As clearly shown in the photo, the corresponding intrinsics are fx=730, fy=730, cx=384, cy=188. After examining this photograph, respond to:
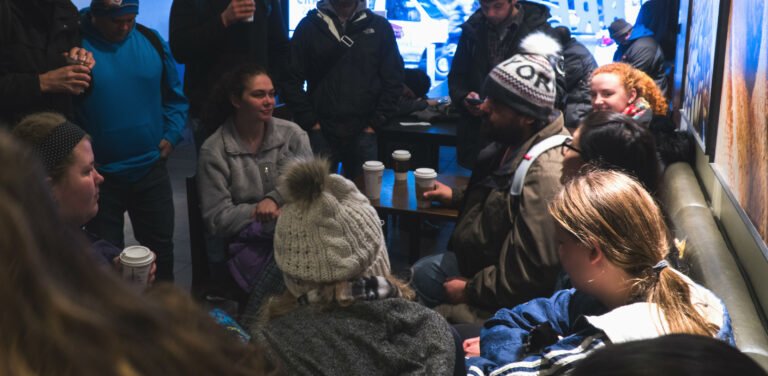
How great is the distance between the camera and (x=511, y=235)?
282 cm

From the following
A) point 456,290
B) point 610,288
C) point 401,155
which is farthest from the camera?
point 401,155

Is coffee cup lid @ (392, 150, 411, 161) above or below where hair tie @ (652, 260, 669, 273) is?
below

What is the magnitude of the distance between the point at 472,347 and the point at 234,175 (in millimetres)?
1724

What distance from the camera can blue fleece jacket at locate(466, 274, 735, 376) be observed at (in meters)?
1.73

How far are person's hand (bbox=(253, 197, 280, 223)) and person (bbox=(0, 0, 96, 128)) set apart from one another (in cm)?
100

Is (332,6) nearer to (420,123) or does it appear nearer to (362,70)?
(362,70)

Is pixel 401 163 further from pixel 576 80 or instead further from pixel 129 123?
pixel 576 80

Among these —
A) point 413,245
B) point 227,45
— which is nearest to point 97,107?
point 227,45

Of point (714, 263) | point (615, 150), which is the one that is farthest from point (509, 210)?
point (714, 263)

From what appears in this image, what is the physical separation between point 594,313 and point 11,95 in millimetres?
2704

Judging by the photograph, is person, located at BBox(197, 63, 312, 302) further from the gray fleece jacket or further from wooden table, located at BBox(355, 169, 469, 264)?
wooden table, located at BBox(355, 169, 469, 264)

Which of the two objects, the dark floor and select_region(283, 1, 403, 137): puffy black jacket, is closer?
the dark floor

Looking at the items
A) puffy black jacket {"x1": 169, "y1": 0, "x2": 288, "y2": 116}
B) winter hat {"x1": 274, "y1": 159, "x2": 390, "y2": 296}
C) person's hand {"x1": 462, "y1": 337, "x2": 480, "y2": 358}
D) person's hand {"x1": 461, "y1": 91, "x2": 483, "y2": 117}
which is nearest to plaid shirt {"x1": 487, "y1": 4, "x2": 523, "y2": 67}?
person's hand {"x1": 461, "y1": 91, "x2": 483, "y2": 117}

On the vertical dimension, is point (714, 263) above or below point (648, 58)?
below
